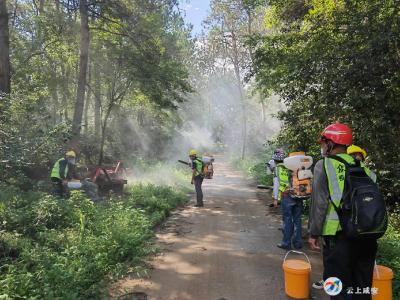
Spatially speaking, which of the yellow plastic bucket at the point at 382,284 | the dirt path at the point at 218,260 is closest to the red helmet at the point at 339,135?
the yellow plastic bucket at the point at 382,284

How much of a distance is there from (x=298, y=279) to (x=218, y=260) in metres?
2.17

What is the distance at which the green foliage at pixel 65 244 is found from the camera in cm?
514

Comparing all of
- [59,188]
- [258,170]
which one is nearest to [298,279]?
[59,188]

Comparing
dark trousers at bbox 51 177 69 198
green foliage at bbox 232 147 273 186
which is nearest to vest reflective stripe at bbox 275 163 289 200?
dark trousers at bbox 51 177 69 198

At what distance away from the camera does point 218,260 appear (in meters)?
6.80

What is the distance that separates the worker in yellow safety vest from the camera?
10984 millimetres

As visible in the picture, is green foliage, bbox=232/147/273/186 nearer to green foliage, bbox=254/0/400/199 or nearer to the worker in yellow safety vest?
green foliage, bbox=254/0/400/199

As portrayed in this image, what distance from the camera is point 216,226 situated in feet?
31.4

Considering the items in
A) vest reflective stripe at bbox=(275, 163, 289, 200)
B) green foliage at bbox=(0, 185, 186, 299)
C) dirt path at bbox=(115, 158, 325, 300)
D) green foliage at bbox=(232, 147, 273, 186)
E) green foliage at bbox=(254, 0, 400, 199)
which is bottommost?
dirt path at bbox=(115, 158, 325, 300)

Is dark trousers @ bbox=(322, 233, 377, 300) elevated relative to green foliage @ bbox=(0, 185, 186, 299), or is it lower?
elevated

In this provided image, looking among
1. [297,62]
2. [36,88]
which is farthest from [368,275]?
[36,88]

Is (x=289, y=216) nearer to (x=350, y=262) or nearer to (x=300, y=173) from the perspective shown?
(x=300, y=173)

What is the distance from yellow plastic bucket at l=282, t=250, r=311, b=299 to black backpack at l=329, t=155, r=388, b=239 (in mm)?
1571

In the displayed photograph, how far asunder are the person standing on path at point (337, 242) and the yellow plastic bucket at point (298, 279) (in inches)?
46.3
